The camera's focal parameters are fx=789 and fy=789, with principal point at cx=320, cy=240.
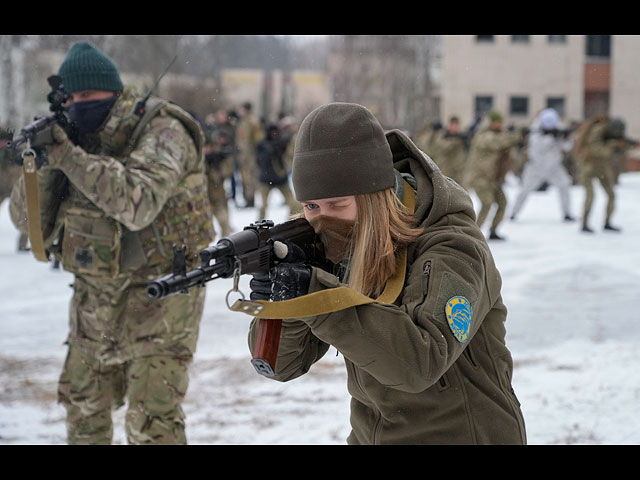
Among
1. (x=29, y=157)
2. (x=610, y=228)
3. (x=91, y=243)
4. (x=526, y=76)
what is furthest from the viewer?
(x=526, y=76)

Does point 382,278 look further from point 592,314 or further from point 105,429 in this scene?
point 592,314

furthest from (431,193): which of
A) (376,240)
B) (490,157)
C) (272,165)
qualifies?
(272,165)

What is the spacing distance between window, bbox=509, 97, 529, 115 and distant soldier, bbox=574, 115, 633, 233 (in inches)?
825

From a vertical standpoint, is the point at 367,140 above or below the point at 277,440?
above

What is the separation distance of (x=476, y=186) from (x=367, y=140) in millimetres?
9498

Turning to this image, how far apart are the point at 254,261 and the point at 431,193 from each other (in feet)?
1.63

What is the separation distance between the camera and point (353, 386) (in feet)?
→ 6.96

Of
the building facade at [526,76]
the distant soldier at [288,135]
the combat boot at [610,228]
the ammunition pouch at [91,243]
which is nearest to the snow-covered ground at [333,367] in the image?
the ammunition pouch at [91,243]

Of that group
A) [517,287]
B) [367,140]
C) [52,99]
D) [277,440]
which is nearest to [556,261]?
[517,287]

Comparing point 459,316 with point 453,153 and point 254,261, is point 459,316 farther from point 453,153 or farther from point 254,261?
point 453,153

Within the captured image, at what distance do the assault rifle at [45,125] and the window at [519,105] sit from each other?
30.8 m

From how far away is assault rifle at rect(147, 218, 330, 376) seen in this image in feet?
5.57

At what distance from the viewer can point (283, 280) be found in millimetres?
1781

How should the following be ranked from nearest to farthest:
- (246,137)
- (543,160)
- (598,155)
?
1. (598,155)
2. (543,160)
3. (246,137)
